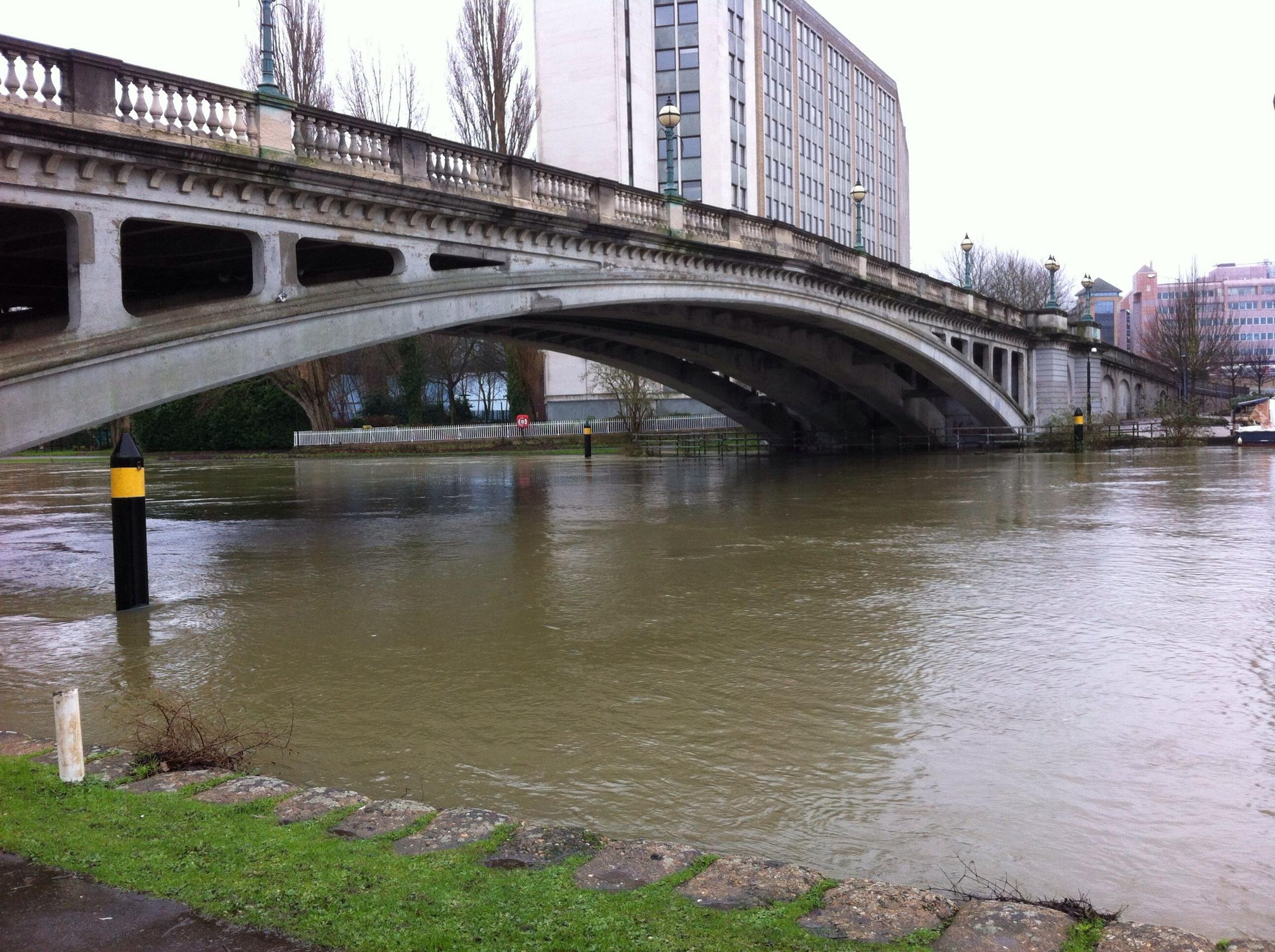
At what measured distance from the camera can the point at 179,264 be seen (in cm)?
1680

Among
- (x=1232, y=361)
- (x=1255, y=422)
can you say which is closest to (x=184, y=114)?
(x=1255, y=422)

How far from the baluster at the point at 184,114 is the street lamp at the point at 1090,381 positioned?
41244 millimetres

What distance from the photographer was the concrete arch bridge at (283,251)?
11.4 m

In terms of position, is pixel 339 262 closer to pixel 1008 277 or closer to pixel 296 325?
pixel 296 325

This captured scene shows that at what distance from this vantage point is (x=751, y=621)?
7.81 metres

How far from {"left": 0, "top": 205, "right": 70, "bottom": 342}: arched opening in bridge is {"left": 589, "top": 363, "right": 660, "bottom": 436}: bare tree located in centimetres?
2482

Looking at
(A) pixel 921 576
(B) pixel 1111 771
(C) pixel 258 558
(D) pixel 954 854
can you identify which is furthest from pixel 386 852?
(C) pixel 258 558

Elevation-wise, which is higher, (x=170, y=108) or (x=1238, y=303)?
(x=1238, y=303)

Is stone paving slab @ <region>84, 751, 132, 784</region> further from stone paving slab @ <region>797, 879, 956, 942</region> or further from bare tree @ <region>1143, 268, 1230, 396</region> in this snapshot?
bare tree @ <region>1143, 268, 1230, 396</region>

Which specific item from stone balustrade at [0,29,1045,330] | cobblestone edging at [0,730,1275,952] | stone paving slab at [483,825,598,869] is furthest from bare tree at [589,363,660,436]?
stone paving slab at [483,825,598,869]

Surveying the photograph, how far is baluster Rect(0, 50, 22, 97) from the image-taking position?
11.0 m

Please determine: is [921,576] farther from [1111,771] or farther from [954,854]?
[954,854]

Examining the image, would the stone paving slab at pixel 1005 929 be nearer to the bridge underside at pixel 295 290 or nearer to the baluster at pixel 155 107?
the bridge underside at pixel 295 290

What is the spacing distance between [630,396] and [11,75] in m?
35.0
